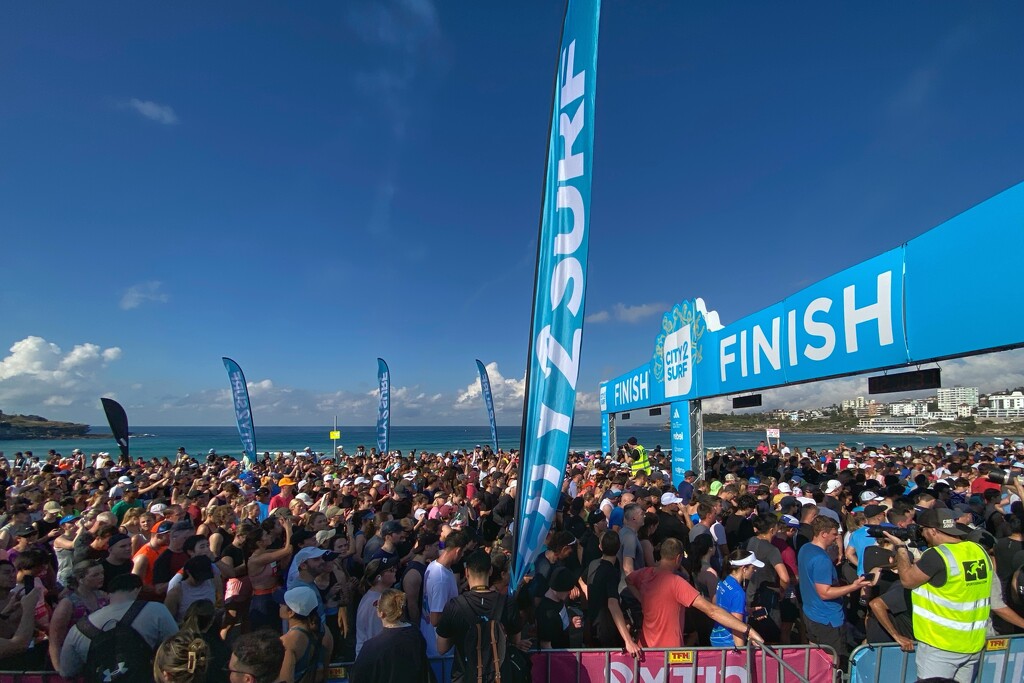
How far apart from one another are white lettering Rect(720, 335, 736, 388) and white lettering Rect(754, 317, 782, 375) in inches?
35.7

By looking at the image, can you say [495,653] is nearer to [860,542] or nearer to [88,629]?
[88,629]

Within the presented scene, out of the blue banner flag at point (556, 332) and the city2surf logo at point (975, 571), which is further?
the city2surf logo at point (975, 571)

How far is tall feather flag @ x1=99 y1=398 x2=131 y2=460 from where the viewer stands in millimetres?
14234

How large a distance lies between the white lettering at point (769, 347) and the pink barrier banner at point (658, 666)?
5915 millimetres

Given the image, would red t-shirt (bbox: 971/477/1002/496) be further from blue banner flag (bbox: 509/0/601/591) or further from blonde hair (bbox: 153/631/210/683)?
blonde hair (bbox: 153/631/210/683)

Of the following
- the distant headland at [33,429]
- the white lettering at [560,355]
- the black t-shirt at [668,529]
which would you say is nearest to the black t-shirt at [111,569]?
the white lettering at [560,355]

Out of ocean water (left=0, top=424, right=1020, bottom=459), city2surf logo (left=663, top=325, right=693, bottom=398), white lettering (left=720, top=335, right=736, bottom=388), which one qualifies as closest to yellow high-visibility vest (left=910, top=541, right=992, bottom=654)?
white lettering (left=720, top=335, right=736, bottom=388)

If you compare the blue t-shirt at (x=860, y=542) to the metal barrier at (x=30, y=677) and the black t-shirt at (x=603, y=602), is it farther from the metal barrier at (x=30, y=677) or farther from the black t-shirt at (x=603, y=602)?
the metal barrier at (x=30, y=677)

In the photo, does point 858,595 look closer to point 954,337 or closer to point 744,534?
point 744,534

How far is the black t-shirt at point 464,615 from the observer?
297 centimetres

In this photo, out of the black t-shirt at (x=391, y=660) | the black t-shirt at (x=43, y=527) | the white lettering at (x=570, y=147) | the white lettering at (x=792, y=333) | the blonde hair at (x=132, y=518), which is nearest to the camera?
the black t-shirt at (x=391, y=660)

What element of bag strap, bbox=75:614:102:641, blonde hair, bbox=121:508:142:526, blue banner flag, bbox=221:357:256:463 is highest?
blue banner flag, bbox=221:357:256:463

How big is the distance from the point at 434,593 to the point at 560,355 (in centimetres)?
213

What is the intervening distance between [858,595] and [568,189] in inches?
211
